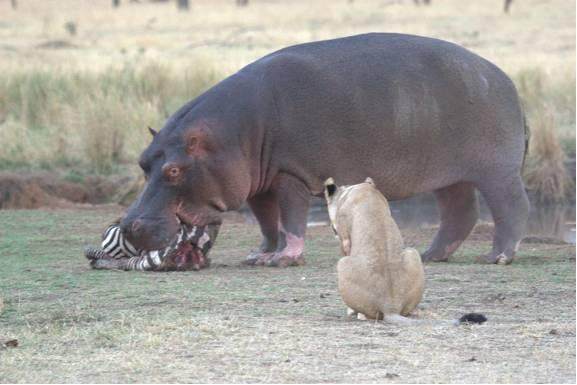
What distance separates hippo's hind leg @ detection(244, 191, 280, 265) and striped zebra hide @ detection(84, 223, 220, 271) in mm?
612

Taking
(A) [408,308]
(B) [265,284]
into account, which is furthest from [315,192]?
(A) [408,308]

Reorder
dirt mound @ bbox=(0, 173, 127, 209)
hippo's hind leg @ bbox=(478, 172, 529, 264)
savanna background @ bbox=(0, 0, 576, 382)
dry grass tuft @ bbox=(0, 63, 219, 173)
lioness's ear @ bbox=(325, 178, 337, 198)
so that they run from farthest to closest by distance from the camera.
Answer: dry grass tuft @ bbox=(0, 63, 219, 173) < dirt mound @ bbox=(0, 173, 127, 209) < hippo's hind leg @ bbox=(478, 172, 529, 264) < lioness's ear @ bbox=(325, 178, 337, 198) < savanna background @ bbox=(0, 0, 576, 382)

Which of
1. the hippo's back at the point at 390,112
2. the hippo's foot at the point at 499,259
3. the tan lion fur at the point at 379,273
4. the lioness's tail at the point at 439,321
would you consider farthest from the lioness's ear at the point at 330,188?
the hippo's foot at the point at 499,259

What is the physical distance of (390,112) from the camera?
33.7 ft

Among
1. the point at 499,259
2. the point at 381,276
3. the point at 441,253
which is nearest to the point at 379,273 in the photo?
the point at 381,276

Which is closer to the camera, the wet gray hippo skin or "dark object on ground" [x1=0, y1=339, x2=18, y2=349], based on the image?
"dark object on ground" [x1=0, y1=339, x2=18, y2=349]

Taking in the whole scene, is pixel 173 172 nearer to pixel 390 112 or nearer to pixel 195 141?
pixel 195 141

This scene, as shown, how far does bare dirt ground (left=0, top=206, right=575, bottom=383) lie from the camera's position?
6211 mm

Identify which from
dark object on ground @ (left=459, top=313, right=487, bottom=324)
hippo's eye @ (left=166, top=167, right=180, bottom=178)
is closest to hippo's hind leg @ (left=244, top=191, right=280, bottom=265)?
hippo's eye @ (left=166, top=167, right=180, bottom=178)

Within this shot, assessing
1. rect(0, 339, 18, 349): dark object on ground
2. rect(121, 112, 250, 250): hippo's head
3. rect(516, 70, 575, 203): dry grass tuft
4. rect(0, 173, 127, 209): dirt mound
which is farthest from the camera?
rect(516, 70, 575, 203): dry grass tuft

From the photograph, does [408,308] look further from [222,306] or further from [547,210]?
[547,210]

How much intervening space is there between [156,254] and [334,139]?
158 centimetres

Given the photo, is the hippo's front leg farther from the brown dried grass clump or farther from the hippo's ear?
the brown dried grass clump

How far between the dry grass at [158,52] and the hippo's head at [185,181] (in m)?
6.51
